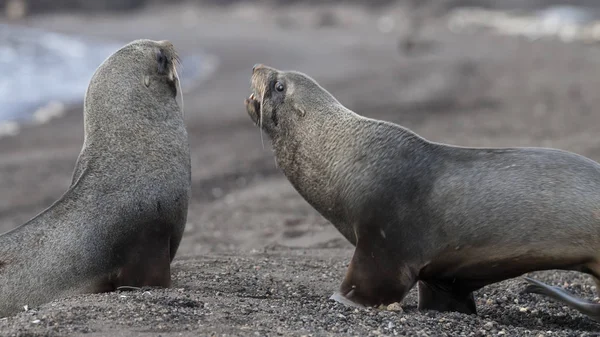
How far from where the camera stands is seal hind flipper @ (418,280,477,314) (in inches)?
251

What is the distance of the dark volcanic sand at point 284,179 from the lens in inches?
222

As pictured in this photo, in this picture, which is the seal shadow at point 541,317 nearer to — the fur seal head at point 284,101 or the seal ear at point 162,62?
the fur seal head at point 284,101

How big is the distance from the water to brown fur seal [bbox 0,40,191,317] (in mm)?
13697

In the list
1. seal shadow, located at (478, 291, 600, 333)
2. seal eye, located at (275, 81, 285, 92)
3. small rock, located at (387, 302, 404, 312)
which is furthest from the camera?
seal eye, located at (275, 81, 285, 92)

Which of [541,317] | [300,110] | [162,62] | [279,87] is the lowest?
[541,317]

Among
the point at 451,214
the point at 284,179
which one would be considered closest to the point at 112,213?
Answer: the point at 451,214

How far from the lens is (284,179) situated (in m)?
13.7

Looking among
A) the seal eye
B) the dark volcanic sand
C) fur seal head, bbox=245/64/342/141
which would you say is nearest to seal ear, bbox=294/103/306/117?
fur seal head, bbox=245/64/342/141

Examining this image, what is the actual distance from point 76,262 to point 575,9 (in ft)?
170

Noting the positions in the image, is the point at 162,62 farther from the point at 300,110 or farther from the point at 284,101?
the point at 300,110

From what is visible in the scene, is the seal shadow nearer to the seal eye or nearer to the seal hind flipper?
the seal hind flipper

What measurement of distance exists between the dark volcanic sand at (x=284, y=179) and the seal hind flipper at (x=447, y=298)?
0.63ft

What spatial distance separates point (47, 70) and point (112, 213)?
23774 millimetres

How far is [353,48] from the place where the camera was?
105 ft
